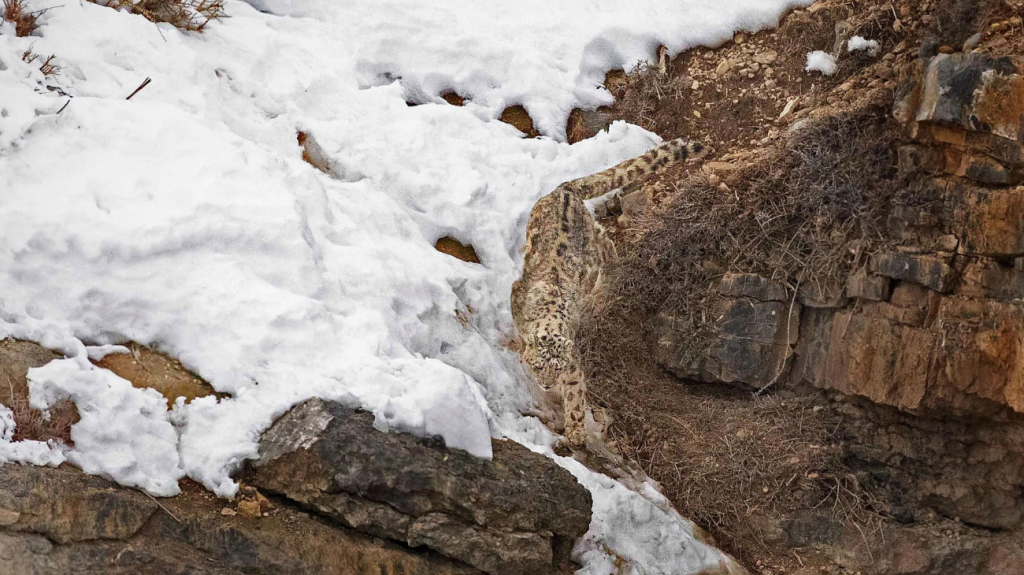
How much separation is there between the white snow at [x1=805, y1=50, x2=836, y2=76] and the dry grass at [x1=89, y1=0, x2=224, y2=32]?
511 cm

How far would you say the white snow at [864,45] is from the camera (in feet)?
22.4

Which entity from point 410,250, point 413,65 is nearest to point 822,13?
point 413,65

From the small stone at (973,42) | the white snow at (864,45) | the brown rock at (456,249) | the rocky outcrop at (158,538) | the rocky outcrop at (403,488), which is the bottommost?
the rocky outcrop at (158,538)

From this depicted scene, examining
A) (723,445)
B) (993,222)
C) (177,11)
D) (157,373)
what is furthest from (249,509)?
(993,222)

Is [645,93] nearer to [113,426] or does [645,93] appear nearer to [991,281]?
[991,281]

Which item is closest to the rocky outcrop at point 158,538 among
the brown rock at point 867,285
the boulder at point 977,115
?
the brown rock at point 867,285

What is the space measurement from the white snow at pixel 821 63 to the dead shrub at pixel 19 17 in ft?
20.0

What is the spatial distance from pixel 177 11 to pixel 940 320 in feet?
20.9

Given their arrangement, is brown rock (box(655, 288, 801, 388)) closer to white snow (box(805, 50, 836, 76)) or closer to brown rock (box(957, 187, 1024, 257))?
brown rock (box(957, 187, 1024, 257))

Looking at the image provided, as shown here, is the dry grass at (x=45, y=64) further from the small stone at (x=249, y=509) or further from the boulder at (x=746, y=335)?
the boulder at (x=746, y=335)

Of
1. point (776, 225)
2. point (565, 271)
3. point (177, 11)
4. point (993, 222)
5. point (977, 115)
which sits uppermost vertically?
point (977, 115)

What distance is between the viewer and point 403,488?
4.72m

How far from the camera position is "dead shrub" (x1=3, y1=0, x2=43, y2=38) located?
6105mm

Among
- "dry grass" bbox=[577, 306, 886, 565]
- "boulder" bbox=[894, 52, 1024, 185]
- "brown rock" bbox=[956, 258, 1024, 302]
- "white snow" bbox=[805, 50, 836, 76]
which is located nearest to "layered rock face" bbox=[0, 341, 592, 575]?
"dry grass" bbox=[577, 306, 886, 565]
